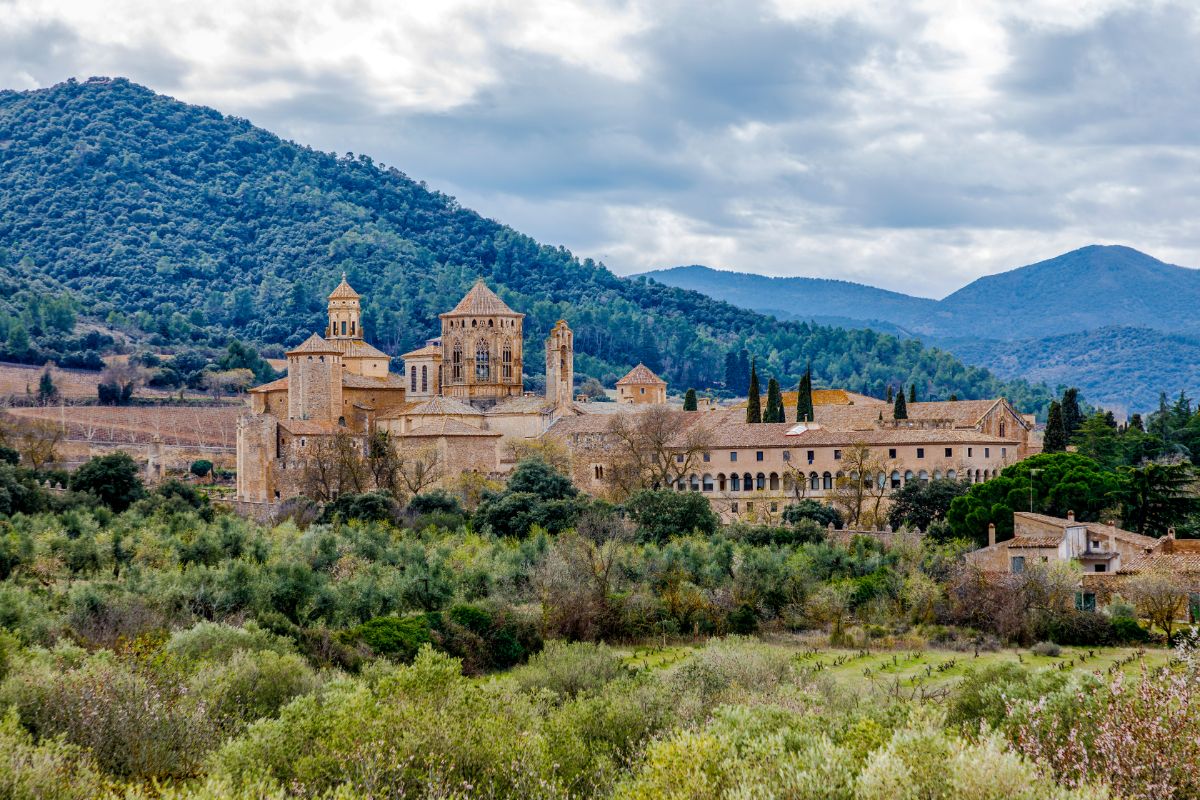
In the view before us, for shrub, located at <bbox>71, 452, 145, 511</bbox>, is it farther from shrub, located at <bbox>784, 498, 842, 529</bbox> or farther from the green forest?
shrub, located at <bbox>784, 498, 842, 529</bbox>

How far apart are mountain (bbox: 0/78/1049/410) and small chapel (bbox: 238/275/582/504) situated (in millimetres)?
41288

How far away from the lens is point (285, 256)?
154m

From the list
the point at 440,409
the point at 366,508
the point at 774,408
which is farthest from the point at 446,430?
the point at 774,408

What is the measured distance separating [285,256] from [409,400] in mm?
88792

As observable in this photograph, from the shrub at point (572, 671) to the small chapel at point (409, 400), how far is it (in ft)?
94.6

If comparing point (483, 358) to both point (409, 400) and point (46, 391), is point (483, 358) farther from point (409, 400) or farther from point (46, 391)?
point (46, 391)

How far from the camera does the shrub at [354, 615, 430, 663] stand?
33750 millimetres

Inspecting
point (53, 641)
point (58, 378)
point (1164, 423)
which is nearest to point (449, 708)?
point (53, 641)

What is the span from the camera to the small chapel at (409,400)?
60438mm

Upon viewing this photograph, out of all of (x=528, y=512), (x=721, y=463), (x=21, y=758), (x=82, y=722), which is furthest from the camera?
(x=721, y=463)

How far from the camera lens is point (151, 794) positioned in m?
18.9

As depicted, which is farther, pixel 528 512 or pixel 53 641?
pixel 528 512

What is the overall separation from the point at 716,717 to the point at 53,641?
13.4 metres

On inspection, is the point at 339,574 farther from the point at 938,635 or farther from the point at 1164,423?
the point at 1164,423
